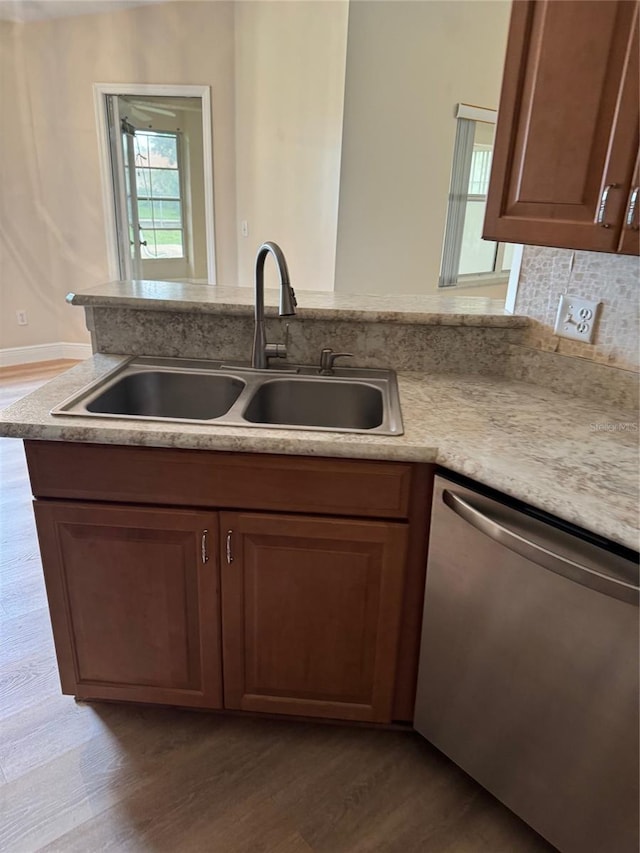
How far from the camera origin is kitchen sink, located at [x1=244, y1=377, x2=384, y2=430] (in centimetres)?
171

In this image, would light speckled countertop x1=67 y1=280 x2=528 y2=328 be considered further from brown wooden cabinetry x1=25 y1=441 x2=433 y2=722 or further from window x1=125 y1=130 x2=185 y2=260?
window x1=125 y1=130 x2=185 y2=260

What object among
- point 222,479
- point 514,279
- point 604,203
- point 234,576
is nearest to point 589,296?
point 514,279

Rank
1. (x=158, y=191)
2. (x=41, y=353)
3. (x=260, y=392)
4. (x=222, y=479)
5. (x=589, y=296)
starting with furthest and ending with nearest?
(x=158, y=191) → (x=41, y=353) → (x=260, y=392) → (x=589, y=296) → (x=222, y=479)

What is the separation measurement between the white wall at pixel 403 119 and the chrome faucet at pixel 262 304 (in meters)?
1.90

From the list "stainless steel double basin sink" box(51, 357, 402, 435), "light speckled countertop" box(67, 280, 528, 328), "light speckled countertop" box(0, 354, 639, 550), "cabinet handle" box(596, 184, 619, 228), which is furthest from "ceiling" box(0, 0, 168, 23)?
"cabinet handle" box(596, 184, 619, 228)

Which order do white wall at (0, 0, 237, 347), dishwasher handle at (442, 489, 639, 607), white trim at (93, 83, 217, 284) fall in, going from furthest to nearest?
white trim at (93, 83, 217, 284) → white wall at (0, 0, 237, 347) → dishwasher handle at (442, 489, 639, 607)

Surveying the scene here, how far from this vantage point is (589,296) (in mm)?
1572

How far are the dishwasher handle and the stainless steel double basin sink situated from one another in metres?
0.50

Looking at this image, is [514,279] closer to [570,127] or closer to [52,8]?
[570,127]

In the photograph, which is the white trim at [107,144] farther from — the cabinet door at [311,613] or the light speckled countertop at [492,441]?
the cabinet door at [311,613]

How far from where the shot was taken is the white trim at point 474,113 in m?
3.75

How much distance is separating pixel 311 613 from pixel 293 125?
3172 millimetres

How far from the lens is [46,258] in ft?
15.5

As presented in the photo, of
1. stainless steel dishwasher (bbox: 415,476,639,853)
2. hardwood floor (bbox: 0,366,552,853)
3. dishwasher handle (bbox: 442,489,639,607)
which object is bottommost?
hardwood floor (bbox: 0,366,552,853)
